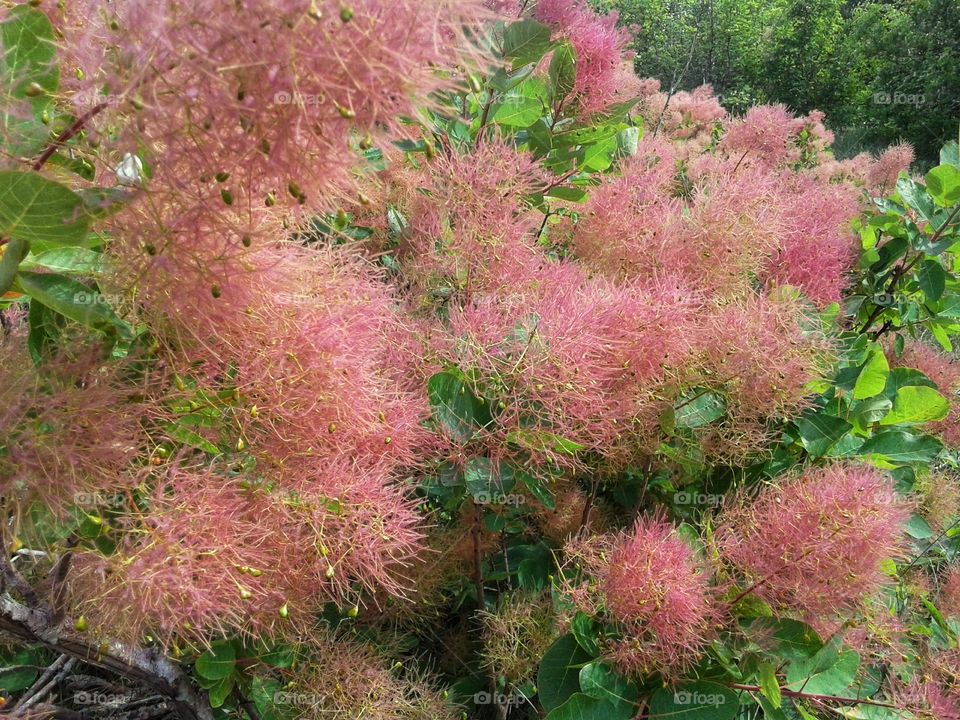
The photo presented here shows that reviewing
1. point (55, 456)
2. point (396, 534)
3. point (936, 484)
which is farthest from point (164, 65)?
Answer: point (936, 484)

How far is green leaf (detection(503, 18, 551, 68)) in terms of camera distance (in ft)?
4.84

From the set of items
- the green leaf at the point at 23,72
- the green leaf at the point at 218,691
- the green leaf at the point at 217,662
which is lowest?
the green leaf at the point at 218,691

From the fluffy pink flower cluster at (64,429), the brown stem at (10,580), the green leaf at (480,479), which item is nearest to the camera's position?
the fluffy pink flower cluster at (64,429)

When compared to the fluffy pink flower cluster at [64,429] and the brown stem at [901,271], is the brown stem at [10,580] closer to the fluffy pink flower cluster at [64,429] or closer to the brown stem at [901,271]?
the fluffy pink flower cluster at [64,429]

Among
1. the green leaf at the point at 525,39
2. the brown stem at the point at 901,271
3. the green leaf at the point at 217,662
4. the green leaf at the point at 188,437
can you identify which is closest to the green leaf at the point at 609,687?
the green leaf at the point at 217,662

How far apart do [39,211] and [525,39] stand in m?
1.08

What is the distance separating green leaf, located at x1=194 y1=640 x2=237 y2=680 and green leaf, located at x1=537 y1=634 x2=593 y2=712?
22.8 inches

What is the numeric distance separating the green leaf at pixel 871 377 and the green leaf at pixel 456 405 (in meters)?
0.90

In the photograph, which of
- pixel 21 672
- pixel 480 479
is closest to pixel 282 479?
pixel 480 479

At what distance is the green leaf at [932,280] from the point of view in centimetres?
209

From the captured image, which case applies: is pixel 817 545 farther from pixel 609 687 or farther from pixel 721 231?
pixel 721 231

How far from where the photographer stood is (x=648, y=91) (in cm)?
432

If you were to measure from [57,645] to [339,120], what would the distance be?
933 millimetres

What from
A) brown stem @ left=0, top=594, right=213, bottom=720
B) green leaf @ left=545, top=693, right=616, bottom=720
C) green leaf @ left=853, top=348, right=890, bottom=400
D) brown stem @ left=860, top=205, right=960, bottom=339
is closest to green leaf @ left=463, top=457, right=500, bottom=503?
green leaf @ left=545, top=693, right=616, bottom=720
